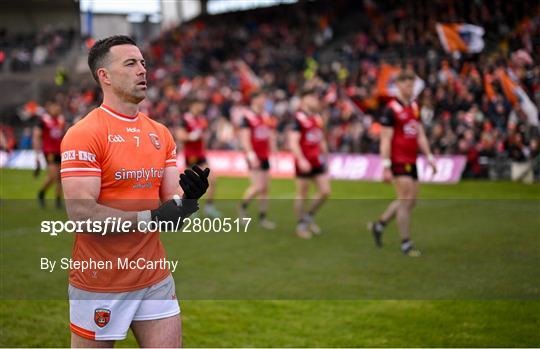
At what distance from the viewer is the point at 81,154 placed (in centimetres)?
325

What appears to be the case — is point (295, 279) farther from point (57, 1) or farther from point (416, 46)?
point (57, 1)

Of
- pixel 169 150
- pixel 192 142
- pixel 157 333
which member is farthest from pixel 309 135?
pixel 157 333

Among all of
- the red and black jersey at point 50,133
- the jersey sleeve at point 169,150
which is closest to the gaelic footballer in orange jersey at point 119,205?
the jersey sleeve at point 169,150

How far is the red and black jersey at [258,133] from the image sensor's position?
43.0ft

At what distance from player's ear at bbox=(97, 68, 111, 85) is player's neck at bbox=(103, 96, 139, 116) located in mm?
84

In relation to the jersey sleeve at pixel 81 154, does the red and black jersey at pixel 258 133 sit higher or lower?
lower

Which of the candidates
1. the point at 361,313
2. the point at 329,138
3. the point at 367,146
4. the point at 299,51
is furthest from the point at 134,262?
the point at 299,51

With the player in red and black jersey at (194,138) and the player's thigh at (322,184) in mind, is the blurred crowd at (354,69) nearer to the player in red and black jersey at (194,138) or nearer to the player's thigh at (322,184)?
the player in red and black jersey at (194,138)

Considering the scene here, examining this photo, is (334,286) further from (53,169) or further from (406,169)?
(53,169)

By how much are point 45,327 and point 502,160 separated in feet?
52.5

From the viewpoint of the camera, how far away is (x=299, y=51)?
33.9 metres

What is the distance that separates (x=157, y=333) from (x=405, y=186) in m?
6.68

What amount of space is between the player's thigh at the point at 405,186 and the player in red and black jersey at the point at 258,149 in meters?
3.33

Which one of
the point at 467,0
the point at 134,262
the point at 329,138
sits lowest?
the point at 329,138
